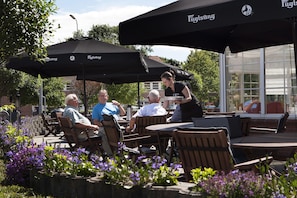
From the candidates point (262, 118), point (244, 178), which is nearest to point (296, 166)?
point (244, 178)

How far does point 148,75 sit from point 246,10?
10.7 meters

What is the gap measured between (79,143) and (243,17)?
14.7 feet

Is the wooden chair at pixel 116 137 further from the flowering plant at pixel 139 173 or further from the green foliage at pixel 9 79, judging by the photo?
the green foliage at pixel 9 79

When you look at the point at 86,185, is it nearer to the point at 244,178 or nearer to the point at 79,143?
the point at 244,178

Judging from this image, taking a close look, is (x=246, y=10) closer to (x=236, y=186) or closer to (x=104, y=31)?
(x=236, y=186)

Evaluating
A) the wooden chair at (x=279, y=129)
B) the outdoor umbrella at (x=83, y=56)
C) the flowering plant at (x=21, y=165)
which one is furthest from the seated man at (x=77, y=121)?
the wooden chair at (x=279, y=129)

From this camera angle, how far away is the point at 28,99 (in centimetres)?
4284

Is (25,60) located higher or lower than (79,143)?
higher

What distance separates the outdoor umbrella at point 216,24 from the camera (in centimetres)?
425

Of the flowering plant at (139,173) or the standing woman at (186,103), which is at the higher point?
the standing woman at (186,103)

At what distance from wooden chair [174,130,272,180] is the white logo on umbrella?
114 centimetres

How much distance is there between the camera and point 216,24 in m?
4.55

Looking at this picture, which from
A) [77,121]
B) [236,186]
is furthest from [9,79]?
[236,186]

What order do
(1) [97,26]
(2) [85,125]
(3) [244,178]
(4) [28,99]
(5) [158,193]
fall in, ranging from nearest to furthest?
1. (3) [244,178]
2. (5) [158,193]
3. (2) [85,125]
4. (4) [28,99]
5. (1) [97,26]
